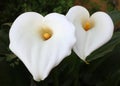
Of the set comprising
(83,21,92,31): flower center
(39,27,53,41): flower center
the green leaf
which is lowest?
the green leaf

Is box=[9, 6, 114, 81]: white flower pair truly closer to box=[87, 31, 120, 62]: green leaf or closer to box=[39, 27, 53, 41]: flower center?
box=[39, 27, 53, 41]: flower center

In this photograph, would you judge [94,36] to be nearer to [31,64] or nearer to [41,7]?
[31,64]

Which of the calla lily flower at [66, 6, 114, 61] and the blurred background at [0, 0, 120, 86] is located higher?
the calla lily flower at [66, 6, 114, 61]

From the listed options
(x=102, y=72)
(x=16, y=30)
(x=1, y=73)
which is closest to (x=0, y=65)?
(x=1, y=73)

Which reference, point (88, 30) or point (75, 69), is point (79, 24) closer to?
point (88, 30)

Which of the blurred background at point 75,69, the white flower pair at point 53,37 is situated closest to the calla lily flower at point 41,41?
the white flower pair at point 53,37

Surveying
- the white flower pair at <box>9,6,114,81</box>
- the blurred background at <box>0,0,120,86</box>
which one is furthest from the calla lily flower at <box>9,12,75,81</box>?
the blurred background at <box>0,0,120,86</box>

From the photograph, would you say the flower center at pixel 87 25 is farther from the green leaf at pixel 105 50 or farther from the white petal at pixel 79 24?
the green leaf at pixel 105 50
